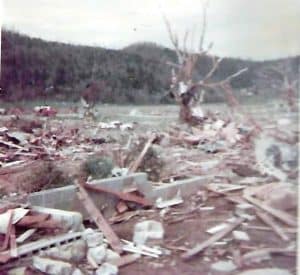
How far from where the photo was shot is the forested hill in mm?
1620

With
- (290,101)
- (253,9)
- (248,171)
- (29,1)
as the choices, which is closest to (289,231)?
(248,171)

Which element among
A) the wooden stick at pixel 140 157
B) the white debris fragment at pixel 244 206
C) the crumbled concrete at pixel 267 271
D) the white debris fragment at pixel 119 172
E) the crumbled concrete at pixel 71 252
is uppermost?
the wooden stick at pixel 140 157

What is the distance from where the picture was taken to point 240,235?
1.45 meters

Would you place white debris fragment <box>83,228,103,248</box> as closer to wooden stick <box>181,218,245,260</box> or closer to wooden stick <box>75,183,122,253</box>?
wooden stick <box>75,183,122,253</box>

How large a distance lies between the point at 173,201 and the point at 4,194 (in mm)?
711

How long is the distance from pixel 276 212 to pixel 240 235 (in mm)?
130

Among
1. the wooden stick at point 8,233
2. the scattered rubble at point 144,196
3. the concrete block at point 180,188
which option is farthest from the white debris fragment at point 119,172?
the wooden stick at point 8,233

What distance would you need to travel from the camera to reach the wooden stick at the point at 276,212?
1.34m

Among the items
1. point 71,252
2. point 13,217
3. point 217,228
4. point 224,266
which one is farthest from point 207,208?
point 13,217

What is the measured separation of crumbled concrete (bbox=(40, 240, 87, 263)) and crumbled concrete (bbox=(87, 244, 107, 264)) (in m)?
0.03

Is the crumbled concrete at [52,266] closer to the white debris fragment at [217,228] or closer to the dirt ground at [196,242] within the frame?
the dirt ground at [196,242]

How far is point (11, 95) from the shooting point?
2.01 meters

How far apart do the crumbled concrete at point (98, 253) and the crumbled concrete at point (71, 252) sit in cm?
3

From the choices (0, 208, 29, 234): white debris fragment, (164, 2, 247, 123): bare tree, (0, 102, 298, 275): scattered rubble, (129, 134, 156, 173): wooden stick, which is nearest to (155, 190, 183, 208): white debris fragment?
(0, 102, 298, 275): scattered rubble
